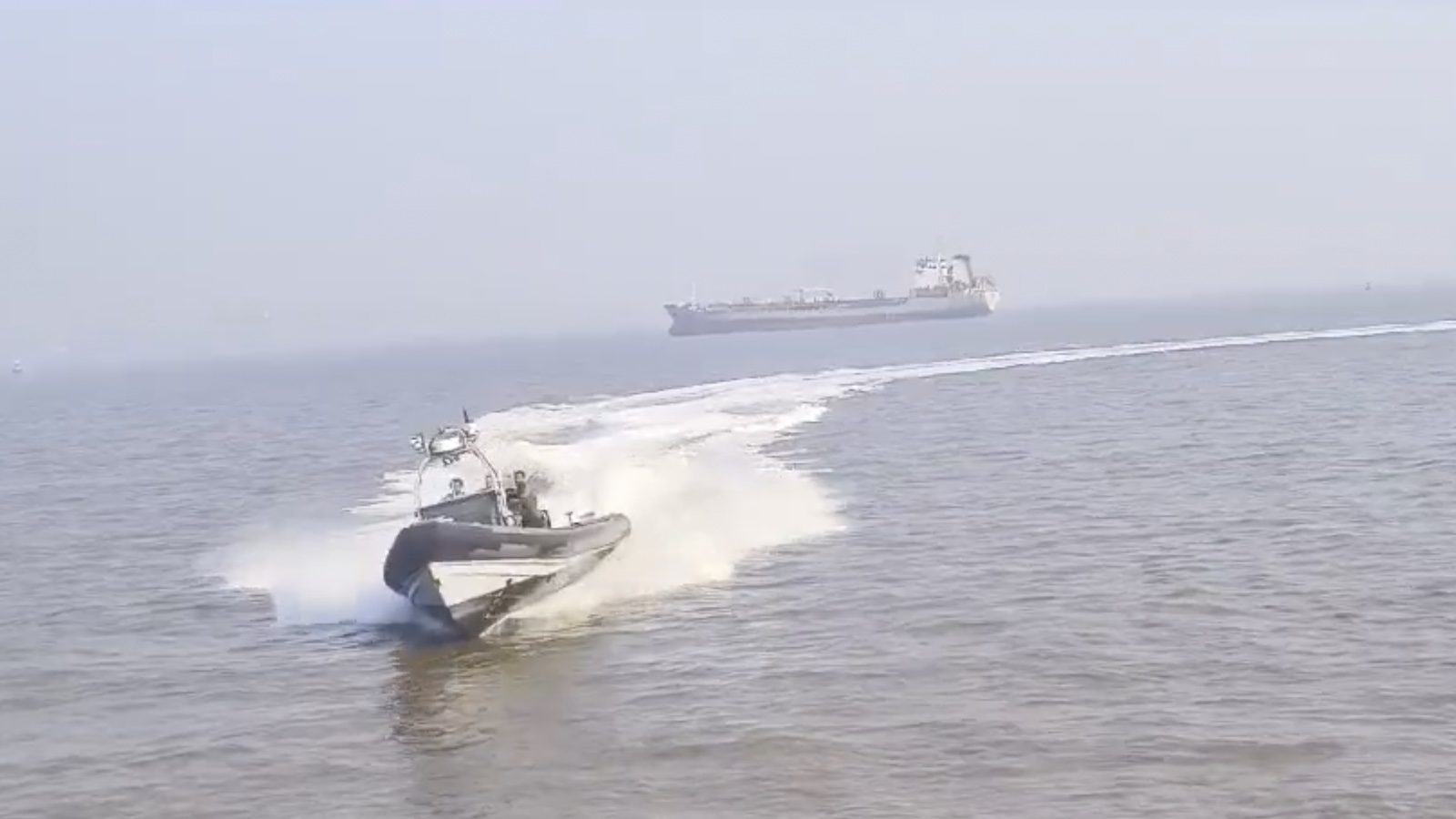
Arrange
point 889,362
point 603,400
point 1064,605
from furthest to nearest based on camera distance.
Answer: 1. point 889,362
2. point 603,400
3. point 1064,605

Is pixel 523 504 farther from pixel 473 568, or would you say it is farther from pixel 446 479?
pixel 446 479

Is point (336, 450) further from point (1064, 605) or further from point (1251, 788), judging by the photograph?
point (1251, 788)

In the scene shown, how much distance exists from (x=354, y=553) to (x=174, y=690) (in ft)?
26.4

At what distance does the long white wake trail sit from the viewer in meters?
25.7

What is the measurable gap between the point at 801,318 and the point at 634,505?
152968mm

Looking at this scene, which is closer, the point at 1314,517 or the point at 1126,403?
the point at 1314,517

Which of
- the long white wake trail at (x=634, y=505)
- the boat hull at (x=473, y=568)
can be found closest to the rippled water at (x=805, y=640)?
the long white wake trail at (x=634, y=505)

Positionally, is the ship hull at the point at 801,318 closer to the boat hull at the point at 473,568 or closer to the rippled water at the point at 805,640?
the rippled water at the point at 805,640

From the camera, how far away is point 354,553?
2881 cm

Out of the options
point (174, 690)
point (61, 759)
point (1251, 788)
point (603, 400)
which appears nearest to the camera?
point (1251, 788)

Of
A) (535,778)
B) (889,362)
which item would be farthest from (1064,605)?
(889,362)

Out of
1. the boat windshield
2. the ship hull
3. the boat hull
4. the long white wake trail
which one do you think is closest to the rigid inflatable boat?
the boat hull

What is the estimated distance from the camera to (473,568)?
2205 centimetres

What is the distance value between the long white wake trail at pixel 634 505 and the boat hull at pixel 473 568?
99 centimetres
